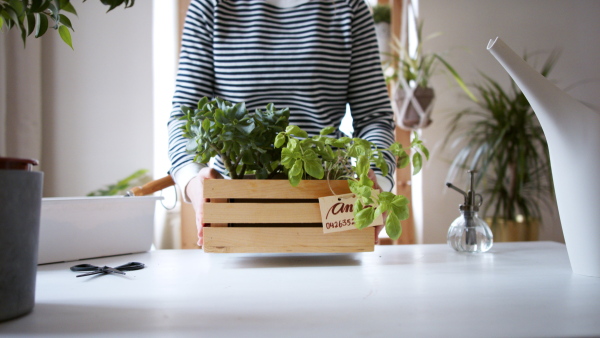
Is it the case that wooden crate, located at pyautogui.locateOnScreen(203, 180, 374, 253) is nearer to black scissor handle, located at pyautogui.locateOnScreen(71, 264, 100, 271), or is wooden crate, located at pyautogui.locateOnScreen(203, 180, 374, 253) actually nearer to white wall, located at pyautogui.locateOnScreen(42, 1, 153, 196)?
black scissor handle, located at pyautogui.locateOnScreen(71, 264, 100, 271)

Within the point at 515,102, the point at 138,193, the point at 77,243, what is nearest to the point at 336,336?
the point at 77,243

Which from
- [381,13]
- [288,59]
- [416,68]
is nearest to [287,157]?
[288,59]

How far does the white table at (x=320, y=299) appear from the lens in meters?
0.41

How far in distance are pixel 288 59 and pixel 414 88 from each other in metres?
1.17

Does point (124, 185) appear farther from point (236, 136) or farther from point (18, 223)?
point (18, 223)

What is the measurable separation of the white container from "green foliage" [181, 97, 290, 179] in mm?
226

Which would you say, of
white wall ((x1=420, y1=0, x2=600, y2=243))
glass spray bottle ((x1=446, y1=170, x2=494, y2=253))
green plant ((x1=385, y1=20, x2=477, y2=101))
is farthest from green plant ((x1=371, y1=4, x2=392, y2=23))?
glass spray bottle ((x1=446, y1=170, x2=494, y2=253))

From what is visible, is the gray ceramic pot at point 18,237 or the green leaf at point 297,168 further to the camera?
the green leaf at point 297,168

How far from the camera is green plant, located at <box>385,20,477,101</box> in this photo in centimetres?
226

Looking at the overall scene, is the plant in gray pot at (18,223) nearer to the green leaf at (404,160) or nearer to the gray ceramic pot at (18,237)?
the gray ceramic pot at (18,237)

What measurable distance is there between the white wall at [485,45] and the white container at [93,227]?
75.4 inches

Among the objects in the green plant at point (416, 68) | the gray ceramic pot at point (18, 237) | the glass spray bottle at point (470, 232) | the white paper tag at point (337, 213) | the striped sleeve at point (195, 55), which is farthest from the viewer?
the green plant at point (416, 68)

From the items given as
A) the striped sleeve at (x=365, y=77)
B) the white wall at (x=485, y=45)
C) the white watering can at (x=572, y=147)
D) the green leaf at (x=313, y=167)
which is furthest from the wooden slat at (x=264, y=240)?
the white wall at (x=485, y=45)

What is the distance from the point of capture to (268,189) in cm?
75
